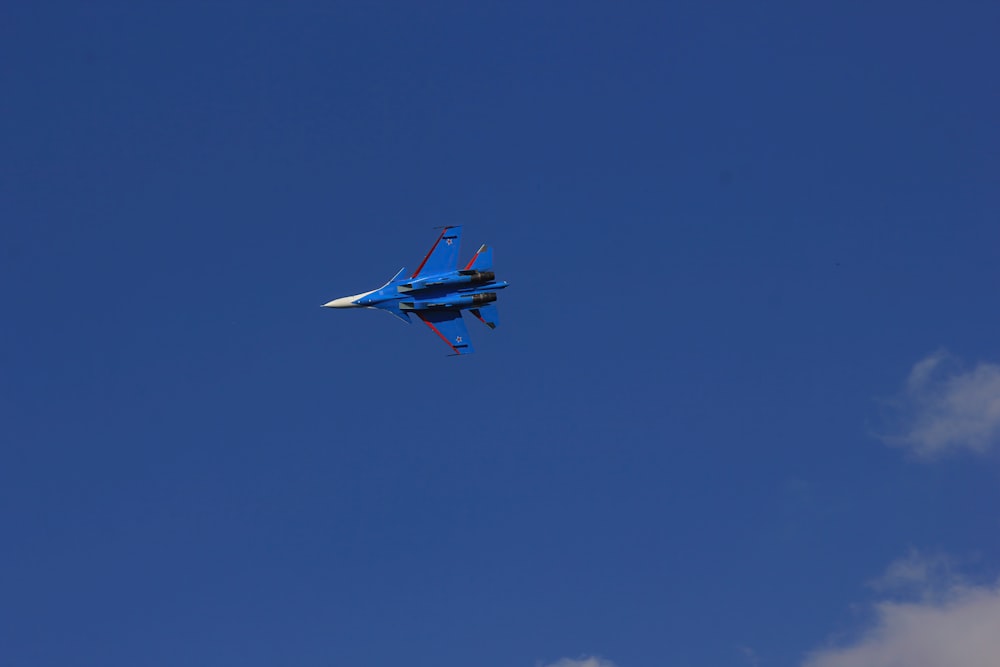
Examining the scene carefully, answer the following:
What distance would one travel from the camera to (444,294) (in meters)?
137

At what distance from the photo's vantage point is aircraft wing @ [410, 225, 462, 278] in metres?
138

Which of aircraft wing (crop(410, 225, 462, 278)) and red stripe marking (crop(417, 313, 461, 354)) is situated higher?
aircraft wing (crop(410, 225, 462, 278))

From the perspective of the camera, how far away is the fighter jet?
446 feet

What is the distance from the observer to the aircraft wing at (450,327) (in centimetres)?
13925

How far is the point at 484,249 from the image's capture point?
136375 millimetres

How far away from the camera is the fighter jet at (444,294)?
136 m

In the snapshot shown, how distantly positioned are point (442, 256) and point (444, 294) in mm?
4529

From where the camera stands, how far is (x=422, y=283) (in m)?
137

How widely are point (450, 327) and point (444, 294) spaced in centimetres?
486

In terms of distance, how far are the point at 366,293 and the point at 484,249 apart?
48.7ft

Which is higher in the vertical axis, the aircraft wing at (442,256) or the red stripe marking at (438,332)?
the aircraft wing at (442,256)

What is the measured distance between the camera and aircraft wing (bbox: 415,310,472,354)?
13925 cm

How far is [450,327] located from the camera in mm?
140000

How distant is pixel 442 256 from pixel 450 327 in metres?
8.53
